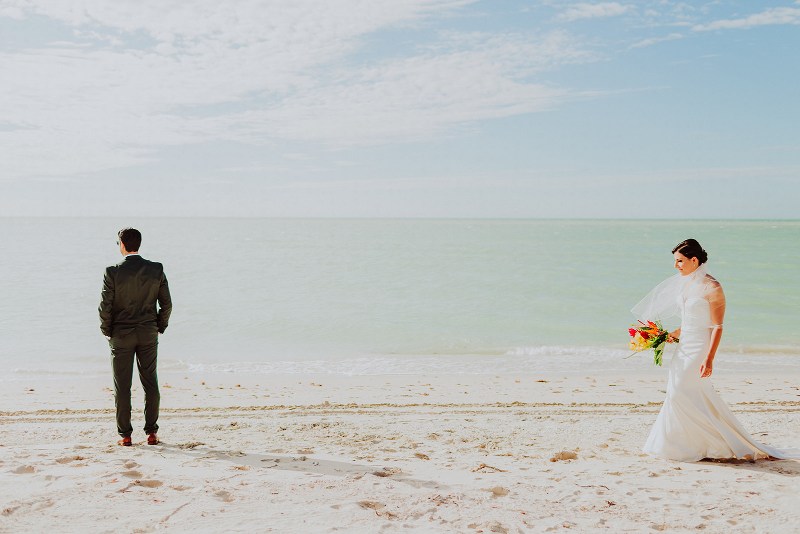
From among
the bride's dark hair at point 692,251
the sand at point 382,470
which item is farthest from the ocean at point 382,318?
the bride's dark hair at point 692,251

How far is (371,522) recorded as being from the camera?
4.03 m

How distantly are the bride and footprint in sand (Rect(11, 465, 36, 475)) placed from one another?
528 centimetres

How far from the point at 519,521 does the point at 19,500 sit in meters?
3.39

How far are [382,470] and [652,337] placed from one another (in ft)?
9.22

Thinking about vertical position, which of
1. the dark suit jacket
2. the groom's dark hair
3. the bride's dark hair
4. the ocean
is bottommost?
the ocean

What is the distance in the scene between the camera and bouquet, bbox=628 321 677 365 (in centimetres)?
583

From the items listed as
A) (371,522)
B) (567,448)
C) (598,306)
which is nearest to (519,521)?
(371,522)

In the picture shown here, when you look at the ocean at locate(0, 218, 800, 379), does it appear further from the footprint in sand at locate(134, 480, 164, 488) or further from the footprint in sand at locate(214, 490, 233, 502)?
the footprint in sand at locate(214, 490, 233, 502)

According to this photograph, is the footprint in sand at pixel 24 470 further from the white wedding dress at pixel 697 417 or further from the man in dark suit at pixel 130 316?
the white wedding dress at pixel 697 417

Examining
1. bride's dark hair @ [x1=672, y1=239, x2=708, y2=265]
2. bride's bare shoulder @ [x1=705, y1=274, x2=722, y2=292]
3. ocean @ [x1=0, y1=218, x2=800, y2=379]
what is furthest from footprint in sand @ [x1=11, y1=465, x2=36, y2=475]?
ocean @ [x1=0, y1=218, x2=800, y2=379]

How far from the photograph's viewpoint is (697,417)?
546cm

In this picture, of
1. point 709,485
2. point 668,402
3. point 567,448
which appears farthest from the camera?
point 567,448

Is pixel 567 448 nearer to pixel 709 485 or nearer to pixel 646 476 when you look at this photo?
pixel 646 476

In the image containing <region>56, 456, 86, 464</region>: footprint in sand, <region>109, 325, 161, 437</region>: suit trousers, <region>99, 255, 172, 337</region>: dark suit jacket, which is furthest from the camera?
<region>109, 325, 161, 437</region>: suit trousers
